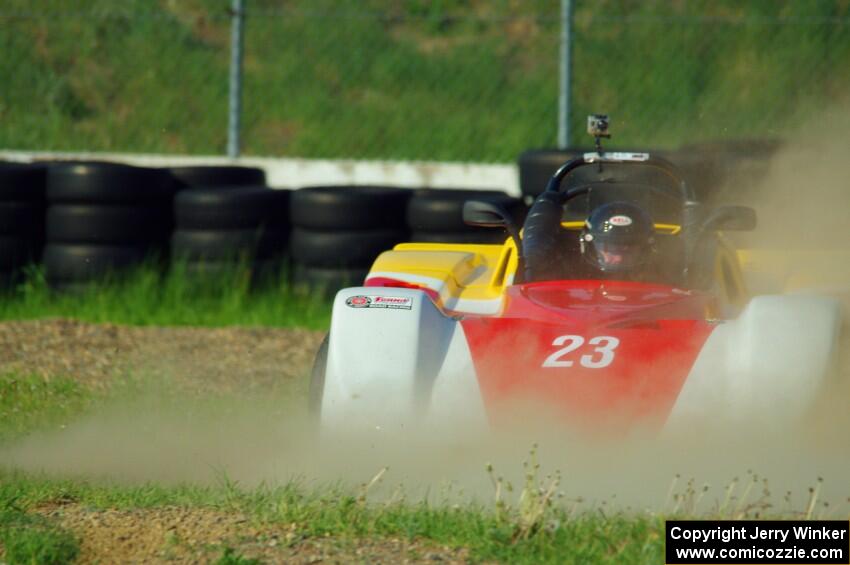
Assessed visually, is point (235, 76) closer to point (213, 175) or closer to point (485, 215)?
point (213, 175)

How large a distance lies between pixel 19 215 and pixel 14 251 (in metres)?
0.24

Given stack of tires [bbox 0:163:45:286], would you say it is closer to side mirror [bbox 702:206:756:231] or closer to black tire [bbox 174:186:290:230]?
black tire [bbox 174:186:290:230]

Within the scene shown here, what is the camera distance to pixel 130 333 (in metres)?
8.05

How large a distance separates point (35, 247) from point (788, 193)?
4996 mm

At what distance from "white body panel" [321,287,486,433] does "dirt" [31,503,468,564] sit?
2.54 feet

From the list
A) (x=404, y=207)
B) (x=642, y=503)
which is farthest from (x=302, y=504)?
(x=404, y=207)

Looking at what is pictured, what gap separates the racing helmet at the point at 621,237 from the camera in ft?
18.9

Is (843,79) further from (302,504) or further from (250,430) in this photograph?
(302,504)


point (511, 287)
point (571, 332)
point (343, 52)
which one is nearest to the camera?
point (571, 332)

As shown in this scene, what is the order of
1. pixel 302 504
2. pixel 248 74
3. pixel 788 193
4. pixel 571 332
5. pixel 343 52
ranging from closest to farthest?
pixel 302 504, pixel 571 332, pixel 788 193, pixel 343 52, pixel 248 74

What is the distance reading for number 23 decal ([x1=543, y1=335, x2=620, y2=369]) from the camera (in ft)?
15.8

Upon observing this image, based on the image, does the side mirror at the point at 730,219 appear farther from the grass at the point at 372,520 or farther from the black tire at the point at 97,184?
the black tire at the point at 97,184

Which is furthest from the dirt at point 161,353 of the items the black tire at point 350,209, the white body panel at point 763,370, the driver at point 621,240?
the white body panel at point 763,370
